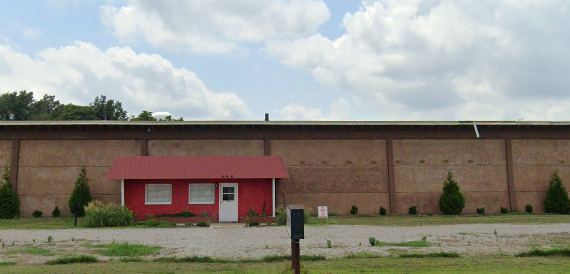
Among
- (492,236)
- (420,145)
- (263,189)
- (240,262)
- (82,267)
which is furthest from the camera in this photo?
(420,145)

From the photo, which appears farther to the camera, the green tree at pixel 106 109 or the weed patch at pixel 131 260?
the green tree at pixel 106 109

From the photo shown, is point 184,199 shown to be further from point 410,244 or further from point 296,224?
point 296,224

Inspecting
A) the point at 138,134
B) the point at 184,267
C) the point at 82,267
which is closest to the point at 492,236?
the point at 184,267

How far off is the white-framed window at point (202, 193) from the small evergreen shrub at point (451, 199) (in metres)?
12.9

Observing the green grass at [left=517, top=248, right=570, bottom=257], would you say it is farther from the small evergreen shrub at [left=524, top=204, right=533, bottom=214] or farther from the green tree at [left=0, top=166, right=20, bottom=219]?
the green tree at [left=0, top=166, right=20, bottom=219]

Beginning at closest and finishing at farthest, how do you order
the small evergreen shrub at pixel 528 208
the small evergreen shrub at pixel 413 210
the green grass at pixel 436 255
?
the green grass at pixel 436 255 < the small evergreen shrub at pixel 413 210 < the small evergreen shrub at pixel 528 208

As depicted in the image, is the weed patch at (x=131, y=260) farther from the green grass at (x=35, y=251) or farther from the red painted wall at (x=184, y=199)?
the red painted wall at (x=184, y=199)

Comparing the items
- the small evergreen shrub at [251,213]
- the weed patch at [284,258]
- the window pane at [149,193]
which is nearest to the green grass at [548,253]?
the weed patch at [284,258]

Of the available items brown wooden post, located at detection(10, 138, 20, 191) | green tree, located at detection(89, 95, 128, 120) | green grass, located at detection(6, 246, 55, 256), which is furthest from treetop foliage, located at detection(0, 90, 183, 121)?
green grass, located at detection(6, 246, 55, 256)

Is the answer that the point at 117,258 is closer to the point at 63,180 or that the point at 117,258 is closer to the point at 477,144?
the point at 63,180

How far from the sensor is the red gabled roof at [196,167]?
25156 millimetres

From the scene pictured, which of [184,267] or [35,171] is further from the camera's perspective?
[35,171]

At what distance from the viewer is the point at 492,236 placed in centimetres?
1711

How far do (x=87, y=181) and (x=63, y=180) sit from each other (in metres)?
1.42
